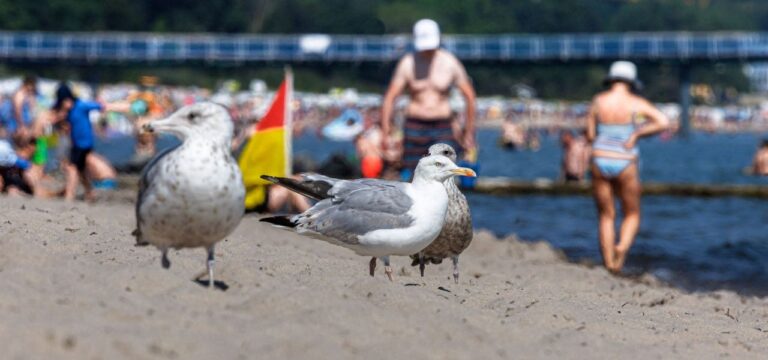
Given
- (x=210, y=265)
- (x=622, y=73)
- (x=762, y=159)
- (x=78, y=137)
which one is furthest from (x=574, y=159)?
(x=210, y=265)

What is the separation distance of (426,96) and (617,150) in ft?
5.02

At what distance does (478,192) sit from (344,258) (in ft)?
34.0

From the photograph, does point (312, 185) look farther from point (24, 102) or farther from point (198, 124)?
point (24, 102)

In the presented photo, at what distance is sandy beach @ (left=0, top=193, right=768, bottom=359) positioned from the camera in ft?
12.6

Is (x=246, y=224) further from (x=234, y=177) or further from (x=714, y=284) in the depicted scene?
(x=234, y=177)

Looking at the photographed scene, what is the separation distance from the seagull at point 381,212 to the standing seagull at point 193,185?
32.0 inches

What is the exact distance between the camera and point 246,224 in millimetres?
9711

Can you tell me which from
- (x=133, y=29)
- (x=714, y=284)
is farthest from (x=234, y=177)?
(x=133, y=29)

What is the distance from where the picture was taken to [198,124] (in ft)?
15.2

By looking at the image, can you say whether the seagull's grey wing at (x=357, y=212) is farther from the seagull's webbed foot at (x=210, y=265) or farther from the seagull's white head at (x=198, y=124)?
the seagull's white head at (x=198, y=124)

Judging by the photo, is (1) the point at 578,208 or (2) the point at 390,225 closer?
(2) the point at 390,225

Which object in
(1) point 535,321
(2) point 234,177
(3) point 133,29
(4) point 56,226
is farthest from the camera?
(3) point 133,29

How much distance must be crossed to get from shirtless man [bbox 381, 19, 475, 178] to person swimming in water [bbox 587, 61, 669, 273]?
981 mm

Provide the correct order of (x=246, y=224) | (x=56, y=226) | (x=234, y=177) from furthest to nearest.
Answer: (x=246, y=224), (x=56, y=226), (x=234, y=177)
